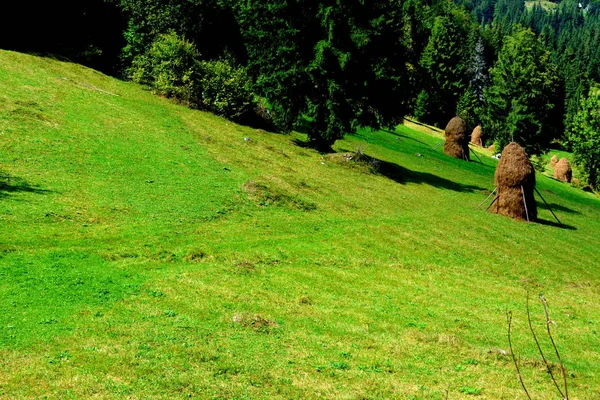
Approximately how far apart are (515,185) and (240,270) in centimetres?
2509

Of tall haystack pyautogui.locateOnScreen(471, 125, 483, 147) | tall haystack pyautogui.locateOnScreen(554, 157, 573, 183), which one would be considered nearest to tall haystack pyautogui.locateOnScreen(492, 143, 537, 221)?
tall haystack pyautogui.locateOnScreen(554, 157, 573, 183)

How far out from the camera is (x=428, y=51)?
102812mm

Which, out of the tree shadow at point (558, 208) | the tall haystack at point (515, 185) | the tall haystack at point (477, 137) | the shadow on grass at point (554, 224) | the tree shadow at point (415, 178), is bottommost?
the shadow on grass at point (554, 224)

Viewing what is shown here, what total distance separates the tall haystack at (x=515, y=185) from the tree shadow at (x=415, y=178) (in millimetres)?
6440

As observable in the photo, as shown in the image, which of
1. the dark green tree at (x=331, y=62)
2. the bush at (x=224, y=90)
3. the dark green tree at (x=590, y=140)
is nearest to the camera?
the dark green tree at (x=331, y=62)

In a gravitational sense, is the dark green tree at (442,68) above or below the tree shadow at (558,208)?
above

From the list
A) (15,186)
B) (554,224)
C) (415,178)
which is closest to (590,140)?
(554,224)

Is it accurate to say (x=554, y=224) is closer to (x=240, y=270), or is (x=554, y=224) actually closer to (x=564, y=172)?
(x=240, y=270)

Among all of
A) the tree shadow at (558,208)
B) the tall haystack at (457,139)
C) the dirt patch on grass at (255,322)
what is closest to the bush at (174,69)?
the tree shadow at (558,208)

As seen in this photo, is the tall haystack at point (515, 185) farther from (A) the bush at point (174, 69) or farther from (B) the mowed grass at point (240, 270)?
(A) the bush at point (174, 69)

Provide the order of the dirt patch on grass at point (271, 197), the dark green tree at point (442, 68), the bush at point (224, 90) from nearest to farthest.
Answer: the dirt patch on grass at point (271, 197)
the bush at point (224, 90)
the dark green tree at point (442, 68)

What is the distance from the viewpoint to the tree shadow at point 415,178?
1728 inches

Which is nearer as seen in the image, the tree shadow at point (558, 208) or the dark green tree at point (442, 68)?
the tree shadow at point (558, 208)

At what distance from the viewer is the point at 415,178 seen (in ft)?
150
